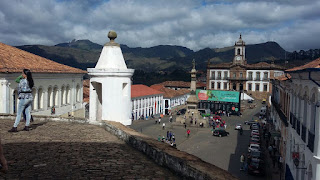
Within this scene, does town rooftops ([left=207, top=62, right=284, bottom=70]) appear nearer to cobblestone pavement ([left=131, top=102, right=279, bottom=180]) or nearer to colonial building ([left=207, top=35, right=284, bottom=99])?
colonial building ([left=207, top=35, right=284, bottom=99])

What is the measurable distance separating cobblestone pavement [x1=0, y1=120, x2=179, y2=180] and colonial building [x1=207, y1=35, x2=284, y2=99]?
6165 cm

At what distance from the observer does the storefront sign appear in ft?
151

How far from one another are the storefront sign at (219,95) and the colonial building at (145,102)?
668 cm

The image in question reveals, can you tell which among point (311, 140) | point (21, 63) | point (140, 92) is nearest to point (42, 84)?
point (21, 63)

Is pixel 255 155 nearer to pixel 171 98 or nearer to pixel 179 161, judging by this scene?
pixel 179 161

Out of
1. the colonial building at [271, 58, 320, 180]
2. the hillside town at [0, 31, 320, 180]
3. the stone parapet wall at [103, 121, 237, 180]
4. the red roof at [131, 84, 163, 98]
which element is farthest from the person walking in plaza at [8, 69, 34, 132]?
the red roof at [131, 84, 163, 98]

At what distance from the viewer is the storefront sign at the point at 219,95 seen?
4592 centimetres

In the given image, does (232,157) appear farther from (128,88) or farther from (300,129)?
(128,88)

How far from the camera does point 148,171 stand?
4.36 meters

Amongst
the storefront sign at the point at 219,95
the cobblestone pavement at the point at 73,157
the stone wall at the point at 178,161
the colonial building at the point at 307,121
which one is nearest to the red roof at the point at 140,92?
the storefront sign at the point at 219,95

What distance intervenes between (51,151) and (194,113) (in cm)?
3245

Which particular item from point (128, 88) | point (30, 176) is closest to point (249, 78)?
point (128, 88)

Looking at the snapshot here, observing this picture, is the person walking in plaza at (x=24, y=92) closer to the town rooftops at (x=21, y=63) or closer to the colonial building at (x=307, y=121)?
the colonial building at (x=307, y=121)

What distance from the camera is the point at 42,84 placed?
17.7 m
